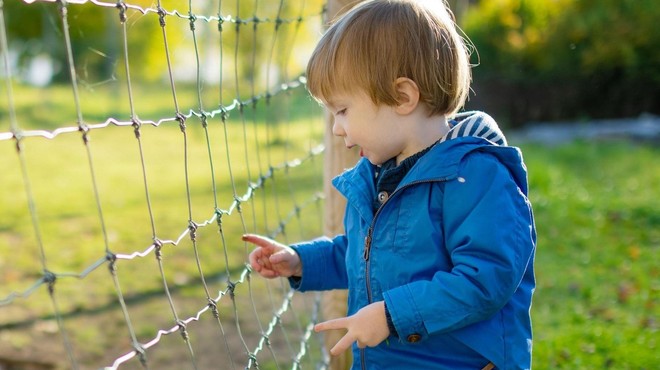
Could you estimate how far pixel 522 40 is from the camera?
13727 millimetres

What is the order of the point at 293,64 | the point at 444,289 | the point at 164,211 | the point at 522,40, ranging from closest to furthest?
the point at 444,289, the point at 164,211, the point at 522,40, the point at 293,64

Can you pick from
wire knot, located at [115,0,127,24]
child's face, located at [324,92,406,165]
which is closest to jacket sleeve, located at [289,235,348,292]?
child's face, located at [324,92,406,165]

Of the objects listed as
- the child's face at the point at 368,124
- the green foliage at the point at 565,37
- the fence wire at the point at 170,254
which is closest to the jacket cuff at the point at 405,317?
the child's face at the point at 368,124

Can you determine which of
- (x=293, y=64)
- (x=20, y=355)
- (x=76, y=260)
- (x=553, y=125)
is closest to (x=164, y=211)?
(x=76, y=260)

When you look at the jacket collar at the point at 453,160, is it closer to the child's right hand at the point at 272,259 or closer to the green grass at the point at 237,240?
the child's right hand at the point at 272,259

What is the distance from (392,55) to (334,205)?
1.20 m

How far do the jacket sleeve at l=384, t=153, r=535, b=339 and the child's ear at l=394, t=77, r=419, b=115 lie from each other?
0.20m

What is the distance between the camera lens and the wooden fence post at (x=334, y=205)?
2.88m

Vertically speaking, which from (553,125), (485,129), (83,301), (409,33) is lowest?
(553,125)

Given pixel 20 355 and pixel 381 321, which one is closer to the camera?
pixel 381 321

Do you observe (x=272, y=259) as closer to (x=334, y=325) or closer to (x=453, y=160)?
(x=334, y=325)

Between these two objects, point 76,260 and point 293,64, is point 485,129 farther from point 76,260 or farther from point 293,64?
A: point 293,64

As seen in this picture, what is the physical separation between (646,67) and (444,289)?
11759 mm

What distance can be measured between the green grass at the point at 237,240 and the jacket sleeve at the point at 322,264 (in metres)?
0.24
